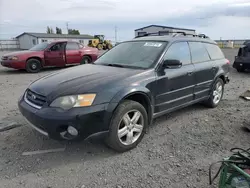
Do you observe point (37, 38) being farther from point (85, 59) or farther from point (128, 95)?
point (128, 95)

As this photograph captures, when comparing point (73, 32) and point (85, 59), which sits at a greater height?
point (73, 32)

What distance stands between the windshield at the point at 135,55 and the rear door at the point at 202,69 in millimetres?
880

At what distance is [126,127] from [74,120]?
783mm

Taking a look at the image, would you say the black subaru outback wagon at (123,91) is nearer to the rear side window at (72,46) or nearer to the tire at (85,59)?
the rear side window at (72,46)

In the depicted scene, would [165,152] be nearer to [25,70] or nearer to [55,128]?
[55,128]

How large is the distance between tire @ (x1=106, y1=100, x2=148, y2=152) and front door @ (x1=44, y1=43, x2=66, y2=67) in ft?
26.4

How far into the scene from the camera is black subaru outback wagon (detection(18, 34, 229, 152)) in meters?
2.68

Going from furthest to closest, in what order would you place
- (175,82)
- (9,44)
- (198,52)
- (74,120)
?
(9,44), (198,52), (175,82), (74,120)

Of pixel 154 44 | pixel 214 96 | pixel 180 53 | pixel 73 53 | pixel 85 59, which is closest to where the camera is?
pixel 154 44

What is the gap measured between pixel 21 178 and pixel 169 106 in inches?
94.3

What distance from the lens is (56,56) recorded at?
1023 cm

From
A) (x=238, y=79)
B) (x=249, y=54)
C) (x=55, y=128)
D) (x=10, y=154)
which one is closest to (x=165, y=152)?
(x=55, y=128)

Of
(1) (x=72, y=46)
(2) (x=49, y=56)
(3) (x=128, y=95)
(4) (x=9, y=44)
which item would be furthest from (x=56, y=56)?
(4) (x=9, y=44)

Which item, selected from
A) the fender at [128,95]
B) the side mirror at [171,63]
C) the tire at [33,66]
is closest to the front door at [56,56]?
the tire at [33,66]
